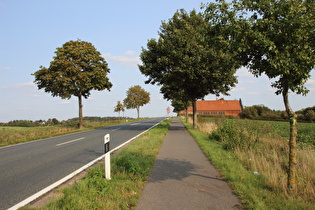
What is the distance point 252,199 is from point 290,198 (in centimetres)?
68

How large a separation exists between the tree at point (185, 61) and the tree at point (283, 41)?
11.1 metres

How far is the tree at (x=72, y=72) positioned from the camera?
23125 mm

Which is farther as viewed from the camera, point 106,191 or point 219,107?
point 219,107

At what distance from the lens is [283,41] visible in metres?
3.95

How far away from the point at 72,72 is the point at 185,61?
45.4 ft

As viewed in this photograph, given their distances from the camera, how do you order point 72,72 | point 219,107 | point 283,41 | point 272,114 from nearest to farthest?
1. point 283,41
2. point 72,72
3. point 272,114
4. point 219,107

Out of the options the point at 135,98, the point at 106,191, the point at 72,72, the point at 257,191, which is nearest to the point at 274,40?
the point at 257,191

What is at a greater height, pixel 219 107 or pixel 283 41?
pixel 219 107

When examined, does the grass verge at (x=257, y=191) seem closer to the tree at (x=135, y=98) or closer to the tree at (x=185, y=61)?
the tree at (x=185, y=61)

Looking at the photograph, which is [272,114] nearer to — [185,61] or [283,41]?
[185,61]

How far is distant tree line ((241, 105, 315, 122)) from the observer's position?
42188 millimetres

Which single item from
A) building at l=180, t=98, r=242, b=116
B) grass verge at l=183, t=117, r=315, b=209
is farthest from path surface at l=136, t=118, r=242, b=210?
building at l=180, t=98, r=242, b=116

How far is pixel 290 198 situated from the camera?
382 cm

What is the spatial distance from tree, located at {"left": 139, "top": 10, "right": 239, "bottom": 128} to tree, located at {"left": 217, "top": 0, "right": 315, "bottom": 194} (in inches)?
437
